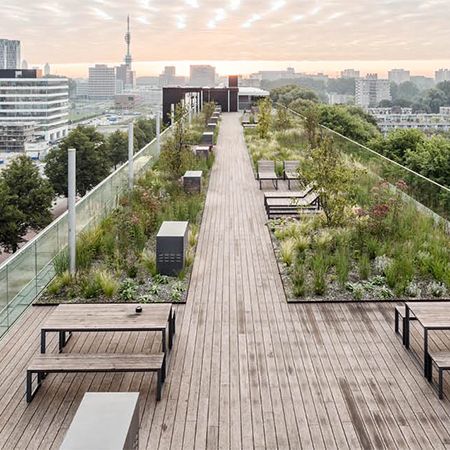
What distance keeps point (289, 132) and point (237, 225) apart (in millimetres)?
14319

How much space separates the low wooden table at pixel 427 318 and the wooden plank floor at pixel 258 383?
5.6 inches

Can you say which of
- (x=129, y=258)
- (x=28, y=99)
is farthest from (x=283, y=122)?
(x=28, y=99)

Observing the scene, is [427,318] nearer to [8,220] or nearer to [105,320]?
[105,320]

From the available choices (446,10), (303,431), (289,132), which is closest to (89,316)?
(303,431)

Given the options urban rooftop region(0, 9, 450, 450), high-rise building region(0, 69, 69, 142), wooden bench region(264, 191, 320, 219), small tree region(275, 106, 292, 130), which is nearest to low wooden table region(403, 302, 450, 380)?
urban rooftop region(0, 9, 450, 450)

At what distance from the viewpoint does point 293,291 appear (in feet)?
23.3

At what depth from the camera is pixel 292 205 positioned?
11234mm

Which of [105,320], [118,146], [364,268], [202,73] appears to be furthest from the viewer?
[202,73]

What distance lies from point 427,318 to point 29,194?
3465cm

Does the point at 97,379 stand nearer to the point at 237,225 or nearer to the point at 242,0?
the point at 237,225

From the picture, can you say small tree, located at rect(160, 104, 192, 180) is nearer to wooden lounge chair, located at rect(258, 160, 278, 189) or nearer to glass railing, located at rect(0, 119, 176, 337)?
wooden lounge chair, located at rect(258, 160, 278, 189)

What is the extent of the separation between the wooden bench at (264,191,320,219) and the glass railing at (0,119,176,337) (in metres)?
3.15

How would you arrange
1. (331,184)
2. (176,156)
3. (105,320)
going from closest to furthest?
(105,320) → (331,184) → (176,156)

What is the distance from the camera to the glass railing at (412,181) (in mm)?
10055
